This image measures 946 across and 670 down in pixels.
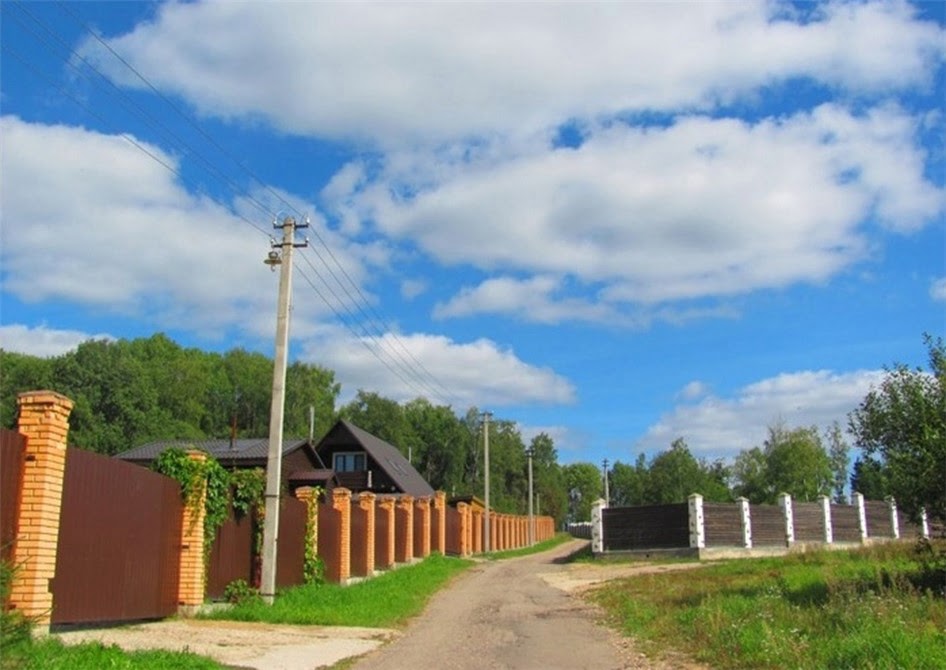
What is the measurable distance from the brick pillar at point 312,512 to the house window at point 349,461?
105 feet

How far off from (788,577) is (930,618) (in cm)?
740

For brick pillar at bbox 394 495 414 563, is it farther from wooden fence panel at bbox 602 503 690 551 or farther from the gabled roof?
wooden fence panel at bbox 602 503 690 551

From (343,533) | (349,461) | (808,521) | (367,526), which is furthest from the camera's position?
(349,461)

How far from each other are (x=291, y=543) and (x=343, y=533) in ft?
13.0

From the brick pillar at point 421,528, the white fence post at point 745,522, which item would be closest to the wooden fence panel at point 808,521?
the white fence post at point 745,522

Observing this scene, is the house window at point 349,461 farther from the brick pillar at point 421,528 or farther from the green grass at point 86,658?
the green grass at point 86,658

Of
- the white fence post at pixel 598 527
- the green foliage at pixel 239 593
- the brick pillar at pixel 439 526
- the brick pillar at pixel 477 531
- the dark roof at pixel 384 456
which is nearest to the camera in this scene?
the green foliage at pixel 239 593

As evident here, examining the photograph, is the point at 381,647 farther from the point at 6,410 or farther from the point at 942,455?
the point at 6,410

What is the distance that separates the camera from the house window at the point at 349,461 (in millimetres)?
53000

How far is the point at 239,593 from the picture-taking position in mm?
16250

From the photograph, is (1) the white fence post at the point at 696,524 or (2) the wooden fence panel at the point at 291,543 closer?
(2) the wooden fence panel at the point at 291,543

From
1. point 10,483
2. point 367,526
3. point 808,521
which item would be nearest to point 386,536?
point 367,526

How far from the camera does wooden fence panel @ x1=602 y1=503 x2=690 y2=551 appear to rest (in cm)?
3177

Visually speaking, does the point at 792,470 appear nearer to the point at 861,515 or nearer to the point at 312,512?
the point at 861,515
